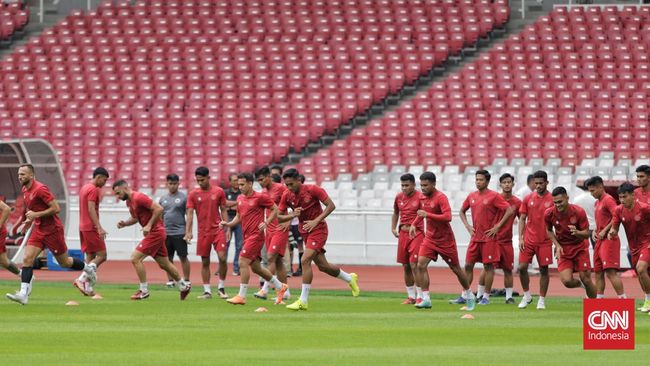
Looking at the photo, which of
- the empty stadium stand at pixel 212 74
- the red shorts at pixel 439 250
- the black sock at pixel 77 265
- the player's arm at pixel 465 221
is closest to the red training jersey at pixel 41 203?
the black sock at pixel 77 265

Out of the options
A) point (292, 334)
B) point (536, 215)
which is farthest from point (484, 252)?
point (292, 334)

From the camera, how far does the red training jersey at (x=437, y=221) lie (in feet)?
70.0

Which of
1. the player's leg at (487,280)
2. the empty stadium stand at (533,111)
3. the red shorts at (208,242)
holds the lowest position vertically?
the player's leg at (487,280)

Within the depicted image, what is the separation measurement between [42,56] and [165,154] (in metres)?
7.73

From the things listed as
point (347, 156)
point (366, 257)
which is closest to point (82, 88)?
point (347, 156)

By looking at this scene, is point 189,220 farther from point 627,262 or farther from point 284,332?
point 627,262

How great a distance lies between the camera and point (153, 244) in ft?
75.5

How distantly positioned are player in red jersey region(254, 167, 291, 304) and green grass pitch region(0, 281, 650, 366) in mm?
514

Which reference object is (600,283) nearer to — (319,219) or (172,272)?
(319,219)

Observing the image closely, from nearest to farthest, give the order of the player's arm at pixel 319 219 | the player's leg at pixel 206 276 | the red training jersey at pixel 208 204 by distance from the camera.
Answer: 1. the player's arm at pixel 319 219
2. the player's leg at pixel 206 276
3. the red training jersey at pixel 208 204

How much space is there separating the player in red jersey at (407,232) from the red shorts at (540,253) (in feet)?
5.14

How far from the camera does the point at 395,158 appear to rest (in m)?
37.1

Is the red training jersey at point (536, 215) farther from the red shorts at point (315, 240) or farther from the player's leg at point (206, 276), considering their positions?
the player's leg at point (206, 276)

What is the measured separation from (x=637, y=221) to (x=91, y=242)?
8.53 meters
